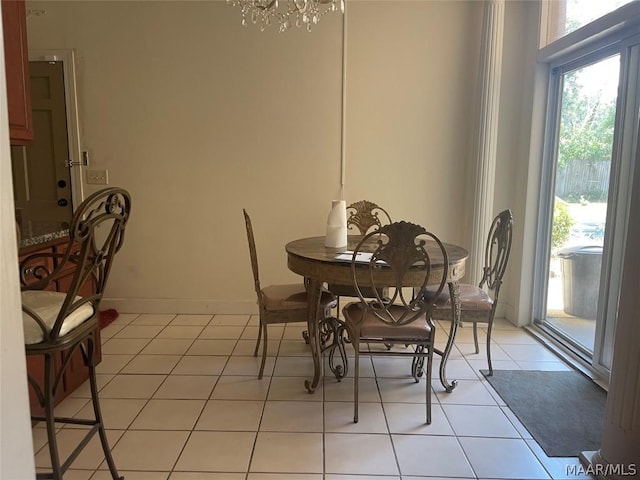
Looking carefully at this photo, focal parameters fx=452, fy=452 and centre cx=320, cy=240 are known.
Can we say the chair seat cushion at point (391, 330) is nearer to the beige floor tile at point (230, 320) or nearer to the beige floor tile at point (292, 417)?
the beige floor tile at point (292, 417)

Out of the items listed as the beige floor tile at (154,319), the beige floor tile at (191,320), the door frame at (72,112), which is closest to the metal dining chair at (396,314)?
the beige floor tile at (191,320)

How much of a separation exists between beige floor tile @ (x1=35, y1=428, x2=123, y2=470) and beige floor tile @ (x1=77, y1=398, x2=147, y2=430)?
72 millimetres

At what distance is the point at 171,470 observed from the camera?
1.83 m

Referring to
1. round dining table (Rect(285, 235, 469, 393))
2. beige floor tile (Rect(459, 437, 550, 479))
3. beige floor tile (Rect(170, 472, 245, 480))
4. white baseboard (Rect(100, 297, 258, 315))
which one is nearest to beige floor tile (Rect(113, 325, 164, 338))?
white baseboard (Rect(100, 297, 258, 315))

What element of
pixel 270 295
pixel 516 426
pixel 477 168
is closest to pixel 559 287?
pixel 477 168

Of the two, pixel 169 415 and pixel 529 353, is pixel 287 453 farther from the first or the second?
pixel 529 353

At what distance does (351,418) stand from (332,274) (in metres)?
0.71

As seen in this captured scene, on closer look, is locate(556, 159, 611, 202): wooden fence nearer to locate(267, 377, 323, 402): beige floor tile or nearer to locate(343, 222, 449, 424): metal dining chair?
locate(343, 222, 449, 424): metal dining chair

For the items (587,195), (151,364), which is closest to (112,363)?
(151,364)

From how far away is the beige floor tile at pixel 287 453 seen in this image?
72.6 inches

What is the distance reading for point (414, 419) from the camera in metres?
2.22

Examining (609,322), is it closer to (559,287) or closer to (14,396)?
(559,287)

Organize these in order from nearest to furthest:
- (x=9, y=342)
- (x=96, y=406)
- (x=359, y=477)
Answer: (x=9, y=342), (x=96, y=406), (x=359, y=477)

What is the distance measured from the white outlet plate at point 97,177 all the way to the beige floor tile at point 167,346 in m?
1.41
